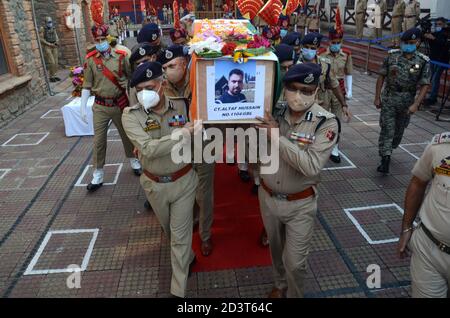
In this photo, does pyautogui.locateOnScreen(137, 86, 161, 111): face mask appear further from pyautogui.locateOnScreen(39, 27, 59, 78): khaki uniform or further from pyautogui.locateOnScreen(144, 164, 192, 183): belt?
pyautogui.locateOnScreen(39, 27, 59, 78): khaki uniform

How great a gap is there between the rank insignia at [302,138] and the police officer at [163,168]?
93 centimetres

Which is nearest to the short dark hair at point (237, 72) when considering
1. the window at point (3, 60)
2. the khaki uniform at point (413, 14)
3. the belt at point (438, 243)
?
the belt at point (438, 243)

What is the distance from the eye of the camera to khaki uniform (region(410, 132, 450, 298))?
86.7 inches

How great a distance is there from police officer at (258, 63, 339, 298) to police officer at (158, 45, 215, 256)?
0.95 m

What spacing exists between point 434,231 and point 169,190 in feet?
6.46

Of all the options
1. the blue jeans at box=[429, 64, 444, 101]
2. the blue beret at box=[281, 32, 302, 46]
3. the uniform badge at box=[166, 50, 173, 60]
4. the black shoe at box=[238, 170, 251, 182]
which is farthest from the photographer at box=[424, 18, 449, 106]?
the uniform badge at box=[166, 50, 173, 60]

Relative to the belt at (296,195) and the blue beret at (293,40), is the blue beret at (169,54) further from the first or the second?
the blue beret at (293,40)

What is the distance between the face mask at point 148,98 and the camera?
2957 millimetres

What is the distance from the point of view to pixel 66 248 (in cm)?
402

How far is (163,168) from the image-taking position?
3.05 m

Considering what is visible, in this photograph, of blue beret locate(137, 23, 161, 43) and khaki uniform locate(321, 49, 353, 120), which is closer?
blue beret locate(137, 23, 161, 43)

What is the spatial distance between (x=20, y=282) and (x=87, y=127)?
434 cm

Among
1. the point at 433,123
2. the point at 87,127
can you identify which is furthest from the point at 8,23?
the point at 433,123

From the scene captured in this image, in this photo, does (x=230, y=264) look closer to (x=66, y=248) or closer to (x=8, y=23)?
(x=66, y=248)
